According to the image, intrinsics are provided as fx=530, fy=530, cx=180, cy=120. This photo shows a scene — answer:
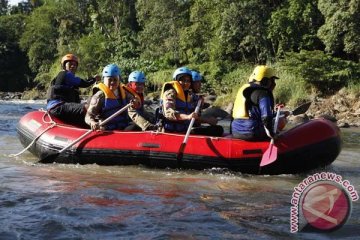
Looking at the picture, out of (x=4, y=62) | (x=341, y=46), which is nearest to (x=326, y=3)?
(x=341, y=46)

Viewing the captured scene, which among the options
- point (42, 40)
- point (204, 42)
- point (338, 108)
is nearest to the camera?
point (338, 108)

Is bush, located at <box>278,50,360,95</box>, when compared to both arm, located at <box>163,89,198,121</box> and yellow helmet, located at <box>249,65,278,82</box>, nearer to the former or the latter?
arm, located at <box>163,89,198,121</box>

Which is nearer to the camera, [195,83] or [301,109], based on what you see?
[195,83]

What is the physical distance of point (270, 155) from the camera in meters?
6.09

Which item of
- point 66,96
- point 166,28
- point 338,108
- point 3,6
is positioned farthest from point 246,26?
point 3,6

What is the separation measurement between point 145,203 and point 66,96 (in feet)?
12.2

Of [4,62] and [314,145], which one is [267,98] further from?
[4,62]

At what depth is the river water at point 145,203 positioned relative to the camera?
405cm

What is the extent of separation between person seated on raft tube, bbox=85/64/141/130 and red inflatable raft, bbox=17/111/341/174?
0.32 metres

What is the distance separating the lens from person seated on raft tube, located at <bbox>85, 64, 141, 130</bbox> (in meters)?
7.17

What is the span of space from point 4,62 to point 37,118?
3845 centimetres

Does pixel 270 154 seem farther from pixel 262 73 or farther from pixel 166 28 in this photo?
pixel 166 28

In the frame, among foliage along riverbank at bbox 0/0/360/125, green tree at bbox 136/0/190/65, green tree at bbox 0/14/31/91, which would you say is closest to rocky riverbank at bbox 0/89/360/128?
foliage along riverbank at bbox 0/0/360/125

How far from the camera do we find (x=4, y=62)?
44062 mm
